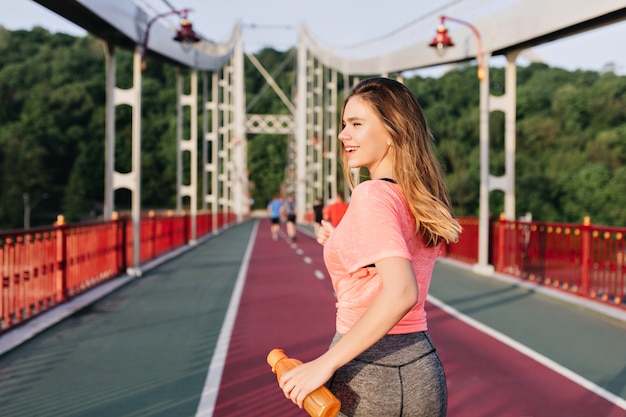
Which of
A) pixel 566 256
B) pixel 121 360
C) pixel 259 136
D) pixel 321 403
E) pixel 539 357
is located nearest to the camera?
pixel 321 403

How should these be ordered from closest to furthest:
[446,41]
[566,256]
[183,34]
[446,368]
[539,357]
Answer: [446,368] < [539,357] < [566,256] < [446,41] < [183,34]

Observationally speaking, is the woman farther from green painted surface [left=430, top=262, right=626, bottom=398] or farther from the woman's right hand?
green painted surface [left=430, top=262, right=626, bottom=398]

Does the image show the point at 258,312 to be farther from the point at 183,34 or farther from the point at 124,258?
the point at 183,34

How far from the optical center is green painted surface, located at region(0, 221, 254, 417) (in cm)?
519

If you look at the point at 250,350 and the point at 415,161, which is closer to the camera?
the point at 415,161

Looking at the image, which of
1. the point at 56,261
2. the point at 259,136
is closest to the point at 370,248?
the point at 56,261

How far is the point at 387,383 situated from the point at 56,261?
8968 millimetres

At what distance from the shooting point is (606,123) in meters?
57.4

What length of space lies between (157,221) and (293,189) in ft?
242

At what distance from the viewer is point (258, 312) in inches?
378

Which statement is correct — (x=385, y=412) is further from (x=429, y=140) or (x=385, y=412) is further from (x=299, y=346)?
(x=299, y=346)

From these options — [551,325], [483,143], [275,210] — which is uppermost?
[483,143]

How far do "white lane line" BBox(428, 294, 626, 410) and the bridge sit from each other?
24 mm

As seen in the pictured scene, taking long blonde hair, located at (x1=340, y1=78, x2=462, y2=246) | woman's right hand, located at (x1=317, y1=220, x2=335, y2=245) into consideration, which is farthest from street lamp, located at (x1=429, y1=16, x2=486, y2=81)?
long blonde hair, located at (x1=340, y1=78, x2=462, y2=246)
